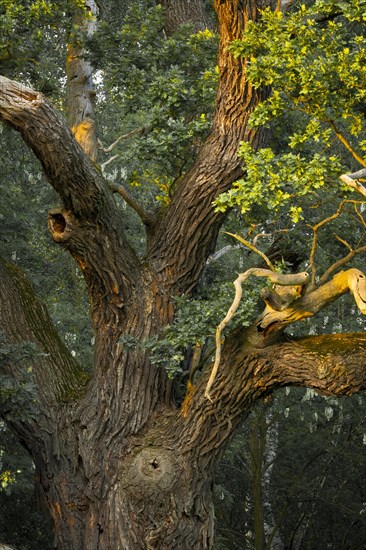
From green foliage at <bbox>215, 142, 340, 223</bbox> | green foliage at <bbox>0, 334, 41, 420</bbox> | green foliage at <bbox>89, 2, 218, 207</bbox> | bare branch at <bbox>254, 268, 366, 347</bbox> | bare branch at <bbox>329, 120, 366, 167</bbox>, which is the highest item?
green foliage at <bbox>89, 2, 218, 207</bbox>

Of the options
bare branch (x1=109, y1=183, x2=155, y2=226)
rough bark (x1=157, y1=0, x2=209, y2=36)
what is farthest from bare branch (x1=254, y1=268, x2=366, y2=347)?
rough bark (x1=157, y1=0, x2=209, y2=36)

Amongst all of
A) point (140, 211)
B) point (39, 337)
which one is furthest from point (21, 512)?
point (140, 211)

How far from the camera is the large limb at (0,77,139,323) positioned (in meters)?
7.48

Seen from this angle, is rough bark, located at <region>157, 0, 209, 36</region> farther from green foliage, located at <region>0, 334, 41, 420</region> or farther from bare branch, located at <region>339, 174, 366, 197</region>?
bare branch, located at <region>339, 174, 366, 197</region>

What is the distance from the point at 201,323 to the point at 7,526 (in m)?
6.40

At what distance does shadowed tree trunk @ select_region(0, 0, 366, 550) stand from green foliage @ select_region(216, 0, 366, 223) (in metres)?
0.60

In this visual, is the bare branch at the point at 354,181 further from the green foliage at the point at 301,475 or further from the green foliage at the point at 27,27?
the green foliage at the point at 301,475

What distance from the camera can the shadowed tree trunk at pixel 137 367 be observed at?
779 cm

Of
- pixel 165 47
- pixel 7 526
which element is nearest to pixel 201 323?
pixel 165 47

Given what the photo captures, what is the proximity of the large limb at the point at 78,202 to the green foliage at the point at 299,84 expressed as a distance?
113 cm

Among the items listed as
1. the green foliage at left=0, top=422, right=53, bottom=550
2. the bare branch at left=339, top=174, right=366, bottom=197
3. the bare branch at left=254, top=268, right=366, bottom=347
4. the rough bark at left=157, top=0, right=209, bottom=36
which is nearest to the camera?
the bare branch at left=339, top=174, right=366, bottom=197

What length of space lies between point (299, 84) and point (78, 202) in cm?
190

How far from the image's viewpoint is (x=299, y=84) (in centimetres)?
752

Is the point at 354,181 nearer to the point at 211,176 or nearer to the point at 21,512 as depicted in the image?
the point at 211,176
